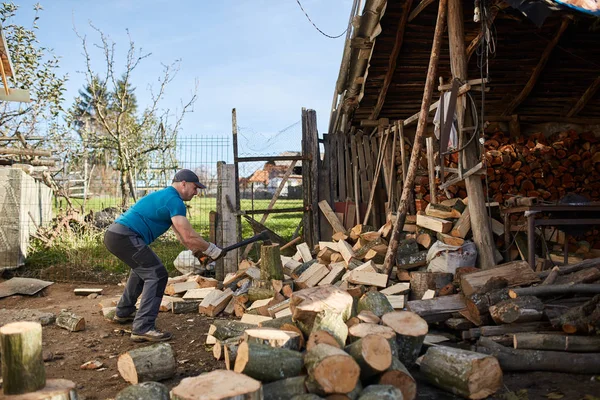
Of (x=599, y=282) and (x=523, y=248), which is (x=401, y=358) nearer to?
(x=599, y=282)

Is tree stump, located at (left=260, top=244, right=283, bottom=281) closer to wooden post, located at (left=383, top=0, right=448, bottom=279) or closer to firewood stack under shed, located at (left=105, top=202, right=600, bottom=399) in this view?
firewood stack under shed, located at (left=105, top=202, right=600, bottom=399)

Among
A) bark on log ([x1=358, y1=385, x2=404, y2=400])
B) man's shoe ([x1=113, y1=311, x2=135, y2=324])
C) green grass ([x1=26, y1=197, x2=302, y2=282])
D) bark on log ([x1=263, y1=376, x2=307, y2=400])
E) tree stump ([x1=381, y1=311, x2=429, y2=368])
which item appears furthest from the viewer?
green grass ([x1=26, y1=197, x2=302, y2=282])

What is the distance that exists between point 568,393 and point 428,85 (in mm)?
3866

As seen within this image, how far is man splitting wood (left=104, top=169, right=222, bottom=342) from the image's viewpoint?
5.08m

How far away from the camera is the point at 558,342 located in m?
3.88

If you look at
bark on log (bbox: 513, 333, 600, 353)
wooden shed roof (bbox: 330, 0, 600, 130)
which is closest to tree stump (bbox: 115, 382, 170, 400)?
bark on log (bbox: 513, 333, 600, 353)

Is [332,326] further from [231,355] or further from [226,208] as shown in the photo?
[226,208]

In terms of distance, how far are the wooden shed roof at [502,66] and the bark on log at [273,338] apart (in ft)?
15.0

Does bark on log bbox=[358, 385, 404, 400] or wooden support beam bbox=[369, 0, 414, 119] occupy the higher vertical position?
wooden support beam bbox=[369, 0, 414, 119]

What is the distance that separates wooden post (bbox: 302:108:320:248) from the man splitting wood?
3.49 m

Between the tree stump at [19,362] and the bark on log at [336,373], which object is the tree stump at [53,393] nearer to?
the tree stump at [19,362]

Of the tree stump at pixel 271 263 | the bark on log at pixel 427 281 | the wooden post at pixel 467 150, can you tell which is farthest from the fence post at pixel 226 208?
the wooden post at pixel 467 150

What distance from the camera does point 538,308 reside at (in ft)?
13.9

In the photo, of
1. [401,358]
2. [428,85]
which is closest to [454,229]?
[428,85]
